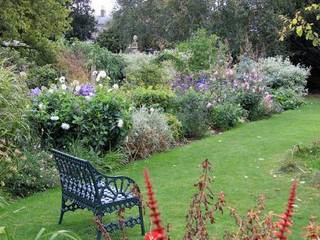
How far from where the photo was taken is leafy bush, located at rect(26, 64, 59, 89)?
12664mm

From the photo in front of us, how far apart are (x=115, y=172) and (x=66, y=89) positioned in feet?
6.81

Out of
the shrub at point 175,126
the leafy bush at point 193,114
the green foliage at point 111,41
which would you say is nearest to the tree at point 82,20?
the green foliage at point 111,41

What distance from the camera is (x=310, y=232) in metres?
2.16

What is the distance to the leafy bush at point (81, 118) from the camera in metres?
8.01

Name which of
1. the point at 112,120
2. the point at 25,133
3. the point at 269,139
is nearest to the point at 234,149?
the point at 269,139

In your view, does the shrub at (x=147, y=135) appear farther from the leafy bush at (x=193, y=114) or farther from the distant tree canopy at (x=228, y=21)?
the distant tree canopy at (x=228, y=21)

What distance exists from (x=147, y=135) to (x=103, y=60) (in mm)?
9168

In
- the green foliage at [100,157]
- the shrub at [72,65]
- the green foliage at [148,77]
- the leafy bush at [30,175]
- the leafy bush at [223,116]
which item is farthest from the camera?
the shrub at [72,65]

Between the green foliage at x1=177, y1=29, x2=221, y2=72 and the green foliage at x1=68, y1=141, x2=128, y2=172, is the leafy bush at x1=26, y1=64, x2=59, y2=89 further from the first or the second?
the green foliage at x1=68, y1=141, x2=128, y2=172

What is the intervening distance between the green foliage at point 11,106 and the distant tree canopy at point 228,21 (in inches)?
552

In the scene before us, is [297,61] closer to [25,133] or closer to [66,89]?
[66,89]

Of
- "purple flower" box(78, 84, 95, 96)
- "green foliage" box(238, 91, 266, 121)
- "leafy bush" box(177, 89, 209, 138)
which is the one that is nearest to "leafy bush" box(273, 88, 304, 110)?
"green foliage" box(238, 91, 266, 121)

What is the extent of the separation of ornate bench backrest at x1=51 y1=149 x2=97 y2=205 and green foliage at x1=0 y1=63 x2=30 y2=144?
1.35 metres

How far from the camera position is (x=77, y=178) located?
513 cm
